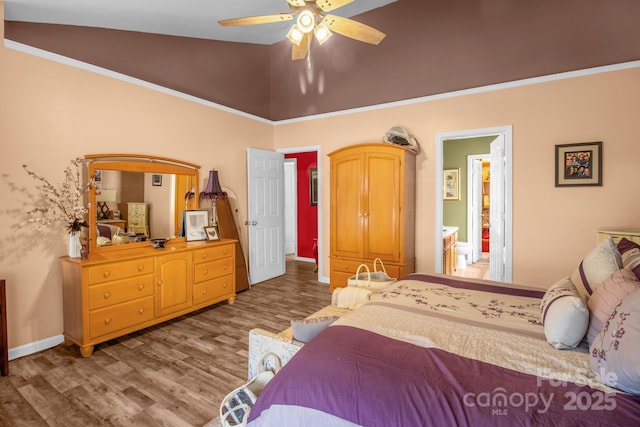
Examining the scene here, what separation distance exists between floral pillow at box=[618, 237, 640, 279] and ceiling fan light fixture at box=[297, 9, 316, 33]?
237 centimetres

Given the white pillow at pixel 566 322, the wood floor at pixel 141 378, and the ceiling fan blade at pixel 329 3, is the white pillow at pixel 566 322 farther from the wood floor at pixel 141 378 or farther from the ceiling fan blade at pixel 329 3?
the ceiling fan blade at pixel 329 3

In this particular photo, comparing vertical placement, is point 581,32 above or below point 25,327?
above

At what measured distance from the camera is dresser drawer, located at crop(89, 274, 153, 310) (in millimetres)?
2658

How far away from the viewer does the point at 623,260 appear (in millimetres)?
1590

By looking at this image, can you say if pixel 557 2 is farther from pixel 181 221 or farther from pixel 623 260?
pixel 181 221

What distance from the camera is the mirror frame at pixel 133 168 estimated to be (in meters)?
2.95

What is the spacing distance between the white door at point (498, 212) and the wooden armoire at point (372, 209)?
955 mm

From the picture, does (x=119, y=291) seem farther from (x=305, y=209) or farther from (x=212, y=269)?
(x=305, y=209)

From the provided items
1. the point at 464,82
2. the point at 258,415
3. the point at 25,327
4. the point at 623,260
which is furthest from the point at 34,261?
the point at 464,82

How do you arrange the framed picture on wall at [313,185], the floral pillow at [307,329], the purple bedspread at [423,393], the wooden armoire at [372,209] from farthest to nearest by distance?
the framed picture on wall at [313,185]
the wooden armoire at [372,209]
the floral pillow at [307,329]
the purple bedspread at [423,393]

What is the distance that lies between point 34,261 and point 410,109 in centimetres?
431

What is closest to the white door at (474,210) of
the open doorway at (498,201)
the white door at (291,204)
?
the open doorway at (498,201)

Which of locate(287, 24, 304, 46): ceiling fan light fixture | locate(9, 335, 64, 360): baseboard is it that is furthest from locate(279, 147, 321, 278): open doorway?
locate(9, 335, 64, 360): baseboard

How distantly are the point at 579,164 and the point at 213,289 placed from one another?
13.7 feet
